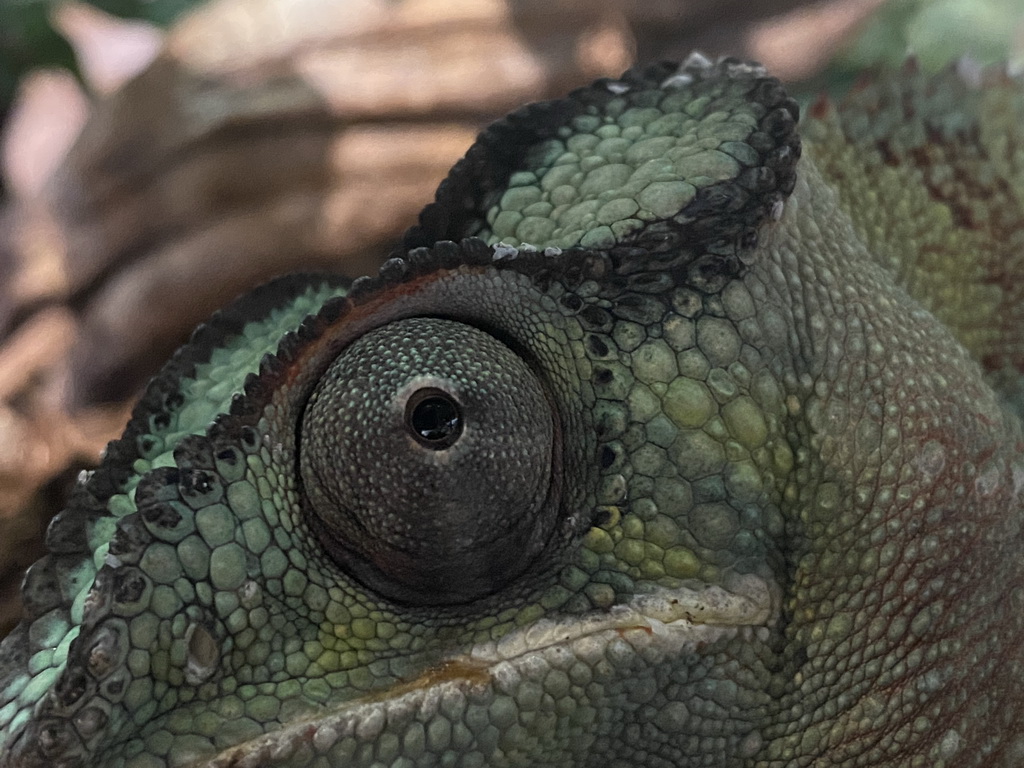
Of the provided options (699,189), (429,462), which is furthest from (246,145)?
(429,462)

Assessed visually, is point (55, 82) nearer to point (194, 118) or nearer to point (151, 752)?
point (194, 118)

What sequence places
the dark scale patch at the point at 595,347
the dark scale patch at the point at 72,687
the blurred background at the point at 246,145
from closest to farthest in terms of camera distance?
1. the dark scale patch at the point at 72,687
2. the dark scale patch at the point at 595,347
3. the blurred background at the point at 246,145

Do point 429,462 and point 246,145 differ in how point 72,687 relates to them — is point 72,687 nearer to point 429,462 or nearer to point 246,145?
point 429,462

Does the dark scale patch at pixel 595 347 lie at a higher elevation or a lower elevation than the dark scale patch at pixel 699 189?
lower

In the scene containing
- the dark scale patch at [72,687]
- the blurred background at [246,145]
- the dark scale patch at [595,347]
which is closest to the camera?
the dark scale patch at [72,687]

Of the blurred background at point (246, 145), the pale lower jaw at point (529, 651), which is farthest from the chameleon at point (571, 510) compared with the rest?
the blurred background at point (246, 145)

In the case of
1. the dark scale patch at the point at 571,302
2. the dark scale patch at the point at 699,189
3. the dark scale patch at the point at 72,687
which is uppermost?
the dark scale patch at the point at 699,189

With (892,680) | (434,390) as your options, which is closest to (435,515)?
(434,390)

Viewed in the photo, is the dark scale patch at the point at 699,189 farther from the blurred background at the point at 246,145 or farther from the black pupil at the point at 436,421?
the blurred background at the point at 246,145
